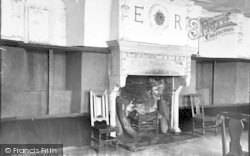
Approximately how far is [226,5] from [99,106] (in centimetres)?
375

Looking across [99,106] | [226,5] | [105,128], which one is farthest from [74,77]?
[226,5]

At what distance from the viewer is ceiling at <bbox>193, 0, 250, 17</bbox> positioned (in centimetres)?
640

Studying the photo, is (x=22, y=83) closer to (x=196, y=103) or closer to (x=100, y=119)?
(x=100, y=119)

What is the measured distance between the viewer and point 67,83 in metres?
5.91

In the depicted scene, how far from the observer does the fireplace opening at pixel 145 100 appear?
6157mm

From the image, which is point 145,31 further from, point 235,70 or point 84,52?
point 235,70

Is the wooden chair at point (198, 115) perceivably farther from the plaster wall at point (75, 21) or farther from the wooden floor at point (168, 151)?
the plaster wall at point (75, 21)

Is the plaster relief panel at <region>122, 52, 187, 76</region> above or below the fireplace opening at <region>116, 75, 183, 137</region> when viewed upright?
above

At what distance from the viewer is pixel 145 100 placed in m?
6.63

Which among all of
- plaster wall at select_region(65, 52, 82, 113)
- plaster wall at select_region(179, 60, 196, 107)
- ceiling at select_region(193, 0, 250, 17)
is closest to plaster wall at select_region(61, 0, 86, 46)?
plaster wall at select_region(65, 52, 82, 113)

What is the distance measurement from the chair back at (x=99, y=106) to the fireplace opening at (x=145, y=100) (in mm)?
386

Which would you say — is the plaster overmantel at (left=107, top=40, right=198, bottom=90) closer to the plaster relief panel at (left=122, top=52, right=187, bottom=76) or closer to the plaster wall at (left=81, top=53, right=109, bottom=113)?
the plaster relief panel at (left=122, top=52, right=187, bottom=76)

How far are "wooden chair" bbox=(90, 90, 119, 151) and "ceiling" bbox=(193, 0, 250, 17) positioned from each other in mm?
3057

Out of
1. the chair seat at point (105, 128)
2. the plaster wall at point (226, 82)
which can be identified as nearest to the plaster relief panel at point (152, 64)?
the chair seat at point (105, 128)
